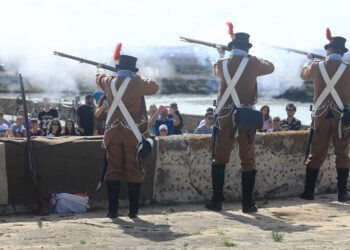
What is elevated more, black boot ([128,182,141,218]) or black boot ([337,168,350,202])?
black boot ([337,168,350,202])

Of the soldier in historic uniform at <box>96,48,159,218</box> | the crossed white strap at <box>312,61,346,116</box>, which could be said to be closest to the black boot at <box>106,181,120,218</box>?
the soldier in historic uniform at <box>96,48,159,218</box>

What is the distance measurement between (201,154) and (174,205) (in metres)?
0.65

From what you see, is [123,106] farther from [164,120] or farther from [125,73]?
[164,120]

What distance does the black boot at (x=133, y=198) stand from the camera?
25.2 feet

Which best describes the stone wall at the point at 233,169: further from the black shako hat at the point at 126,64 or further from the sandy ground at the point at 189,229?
the black shako hat at the point at 126,64

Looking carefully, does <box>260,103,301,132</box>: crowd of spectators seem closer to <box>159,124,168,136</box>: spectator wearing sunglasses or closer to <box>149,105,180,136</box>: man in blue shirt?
<box>159,124,168,136</box>: spectator wearing sunglasses

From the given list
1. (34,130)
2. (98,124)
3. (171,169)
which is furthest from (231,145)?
(34,130)

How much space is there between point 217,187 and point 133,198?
1.01 meters

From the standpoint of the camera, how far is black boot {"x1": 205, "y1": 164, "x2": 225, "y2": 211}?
8.16 meters

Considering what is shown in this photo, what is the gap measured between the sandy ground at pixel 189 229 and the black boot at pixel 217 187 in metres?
0.12

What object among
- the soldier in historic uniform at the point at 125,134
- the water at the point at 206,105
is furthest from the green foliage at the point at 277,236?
the water at the point at 206,105

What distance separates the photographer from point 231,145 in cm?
820

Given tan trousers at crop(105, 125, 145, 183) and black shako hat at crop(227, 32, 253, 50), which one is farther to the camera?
black shako hat at crop(227, 32, 253, 50)

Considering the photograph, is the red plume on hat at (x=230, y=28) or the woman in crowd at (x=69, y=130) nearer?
the red plume on hat at (x=230, y=28)
